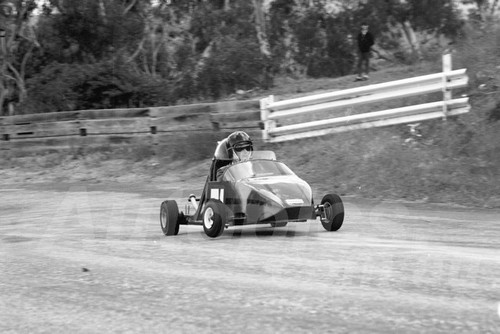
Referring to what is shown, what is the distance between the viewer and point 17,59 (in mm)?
33250

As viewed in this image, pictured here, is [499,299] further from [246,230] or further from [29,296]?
[246,230]

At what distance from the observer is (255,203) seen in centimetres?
1034

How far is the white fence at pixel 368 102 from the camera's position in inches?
673

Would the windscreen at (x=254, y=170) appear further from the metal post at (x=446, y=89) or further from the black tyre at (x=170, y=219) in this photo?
the metal post at (x=446, y=89)

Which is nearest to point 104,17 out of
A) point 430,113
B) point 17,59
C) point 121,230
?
point 17,59

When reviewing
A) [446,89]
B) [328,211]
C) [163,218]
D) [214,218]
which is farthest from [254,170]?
[446,89]

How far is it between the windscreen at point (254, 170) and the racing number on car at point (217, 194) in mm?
196

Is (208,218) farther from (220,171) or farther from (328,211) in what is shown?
(328,211)

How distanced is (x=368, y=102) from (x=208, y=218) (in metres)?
8.73

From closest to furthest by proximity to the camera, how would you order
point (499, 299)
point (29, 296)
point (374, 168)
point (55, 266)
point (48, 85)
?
point (499, 299) < point (29, 296) < point (55, 266) < point (374, 168) < point (48, 85)

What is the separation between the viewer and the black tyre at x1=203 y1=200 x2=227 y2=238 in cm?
1028

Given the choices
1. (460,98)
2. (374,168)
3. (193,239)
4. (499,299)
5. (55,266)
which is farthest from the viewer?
(460,98)

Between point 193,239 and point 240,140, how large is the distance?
1.72 meters

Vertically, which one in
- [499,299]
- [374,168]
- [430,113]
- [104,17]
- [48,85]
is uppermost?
[104,17]
